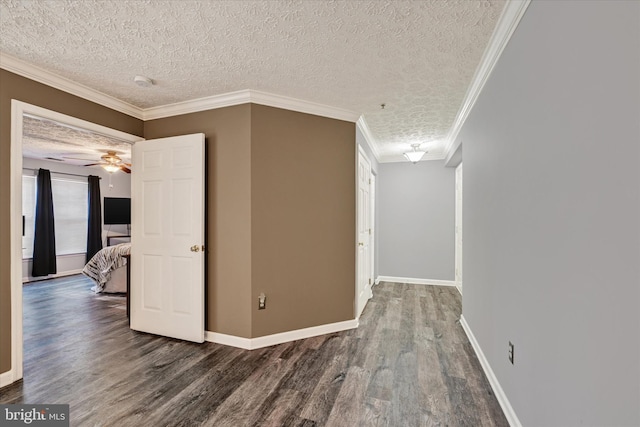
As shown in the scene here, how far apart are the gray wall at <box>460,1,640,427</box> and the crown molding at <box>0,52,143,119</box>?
3.40 m

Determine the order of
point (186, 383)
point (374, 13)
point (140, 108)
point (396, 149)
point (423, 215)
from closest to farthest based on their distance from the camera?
point (374, 13)
point (186, 383)
point (140, 108)
point (396, 149)
point (423, 215)

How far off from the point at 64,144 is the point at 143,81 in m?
3.33

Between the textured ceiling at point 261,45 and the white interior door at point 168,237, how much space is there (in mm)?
607

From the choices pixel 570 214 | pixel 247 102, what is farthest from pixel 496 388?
pixel 247 102

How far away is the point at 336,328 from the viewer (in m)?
3.14

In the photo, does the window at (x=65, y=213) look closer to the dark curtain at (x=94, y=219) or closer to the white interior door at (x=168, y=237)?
the dark curtain at (x=94, y=219)

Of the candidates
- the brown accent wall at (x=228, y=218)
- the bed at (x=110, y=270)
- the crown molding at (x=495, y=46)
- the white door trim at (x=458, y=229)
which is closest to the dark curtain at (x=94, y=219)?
the bed at (x=110, y=270)

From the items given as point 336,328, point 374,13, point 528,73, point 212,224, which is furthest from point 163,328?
point 528,73

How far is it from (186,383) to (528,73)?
2982mm

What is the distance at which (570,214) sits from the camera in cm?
112

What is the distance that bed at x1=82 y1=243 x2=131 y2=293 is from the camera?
468 cm

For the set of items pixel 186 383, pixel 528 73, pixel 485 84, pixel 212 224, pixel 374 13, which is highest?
pixel 374 13

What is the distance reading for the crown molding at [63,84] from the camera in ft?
6.93

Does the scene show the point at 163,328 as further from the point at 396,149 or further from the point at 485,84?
the point at 396,149
